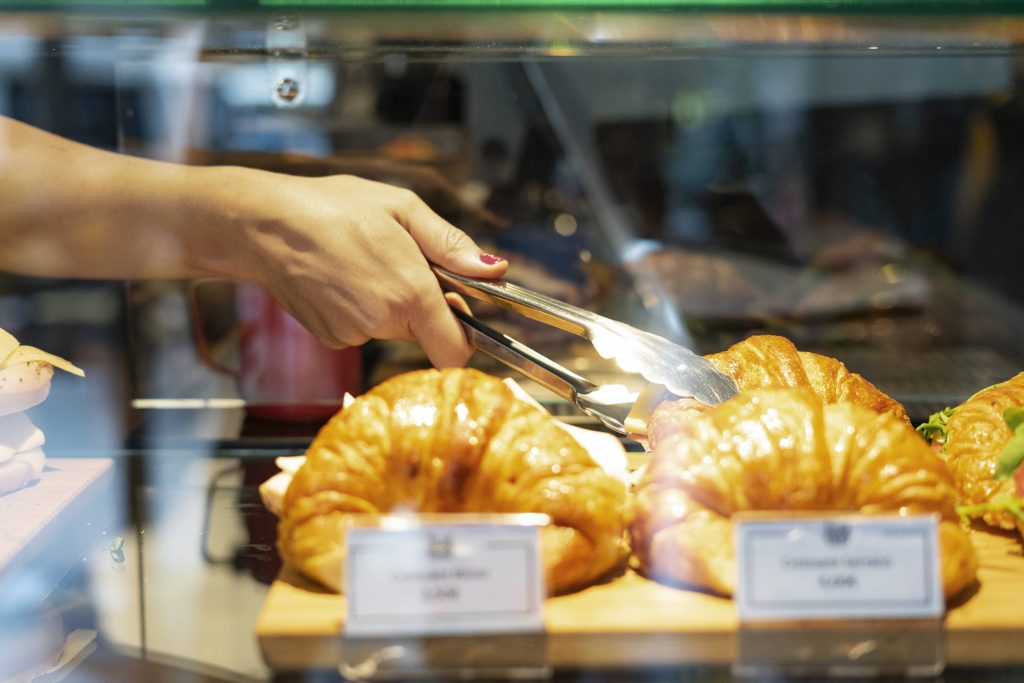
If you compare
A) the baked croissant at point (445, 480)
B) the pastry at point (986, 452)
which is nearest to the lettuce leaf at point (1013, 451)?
the pastry at point (986, 452)

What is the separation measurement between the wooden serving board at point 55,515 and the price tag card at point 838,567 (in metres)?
0.68

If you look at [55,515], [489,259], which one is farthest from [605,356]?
[55,515]

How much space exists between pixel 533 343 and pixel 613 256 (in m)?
0.30

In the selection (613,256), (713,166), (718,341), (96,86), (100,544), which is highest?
(96,86)

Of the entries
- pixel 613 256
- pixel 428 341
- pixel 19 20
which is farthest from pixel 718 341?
pixel 19 20

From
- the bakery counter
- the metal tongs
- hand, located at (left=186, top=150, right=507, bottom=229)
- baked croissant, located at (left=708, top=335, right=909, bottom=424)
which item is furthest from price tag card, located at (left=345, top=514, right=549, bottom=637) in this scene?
hand, located at (left=186, top=150, right=507, bottom=229)

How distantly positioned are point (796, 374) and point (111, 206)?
2.82 feet

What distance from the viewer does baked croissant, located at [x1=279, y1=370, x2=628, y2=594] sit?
821 mm

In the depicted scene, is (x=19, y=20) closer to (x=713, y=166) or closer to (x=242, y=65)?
(x=242, y=65)

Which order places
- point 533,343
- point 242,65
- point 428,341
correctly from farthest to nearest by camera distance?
1. point 533,343
2. point 242,65
3. point 428,341

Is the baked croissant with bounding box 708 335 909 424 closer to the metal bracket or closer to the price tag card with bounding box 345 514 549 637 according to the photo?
the price tag card with bounding box 345 514 549 637

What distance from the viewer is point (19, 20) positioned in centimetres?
109

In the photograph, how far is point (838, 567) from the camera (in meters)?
0.77

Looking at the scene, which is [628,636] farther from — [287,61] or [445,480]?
[287,61]
